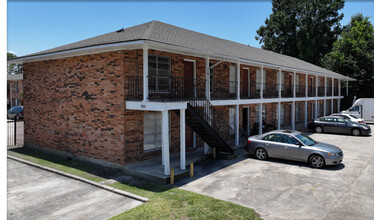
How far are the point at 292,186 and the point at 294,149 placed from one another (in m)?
3.04

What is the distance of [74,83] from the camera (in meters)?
13.0

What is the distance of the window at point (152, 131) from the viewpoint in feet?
39.3

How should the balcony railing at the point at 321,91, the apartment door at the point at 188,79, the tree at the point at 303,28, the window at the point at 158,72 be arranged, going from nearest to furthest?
the window at the point at 158,72
the apartment door at the point at 188,79
the balcony railing at the point at 321,91
the tree at the point at 303,28

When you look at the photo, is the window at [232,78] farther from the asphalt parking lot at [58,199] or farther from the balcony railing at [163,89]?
the asphalt parking lot at [58,199]

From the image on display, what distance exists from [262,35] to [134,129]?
43.4 metres

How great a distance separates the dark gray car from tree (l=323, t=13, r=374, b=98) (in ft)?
→ 65.9

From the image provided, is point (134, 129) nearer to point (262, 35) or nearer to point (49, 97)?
point (49, 97)

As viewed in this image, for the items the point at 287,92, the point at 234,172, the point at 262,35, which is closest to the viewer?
the point at 234,172

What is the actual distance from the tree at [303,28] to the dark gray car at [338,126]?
1040 inches

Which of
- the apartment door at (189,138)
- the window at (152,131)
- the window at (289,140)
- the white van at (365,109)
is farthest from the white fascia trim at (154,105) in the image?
the white van at (365,109)

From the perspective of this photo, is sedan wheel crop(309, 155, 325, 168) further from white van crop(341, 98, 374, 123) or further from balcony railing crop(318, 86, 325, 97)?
white van crop(341, 98, 374, 123)

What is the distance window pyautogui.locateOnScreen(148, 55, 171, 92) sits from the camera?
39.8ft

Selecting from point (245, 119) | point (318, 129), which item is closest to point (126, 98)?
point (245, 119)

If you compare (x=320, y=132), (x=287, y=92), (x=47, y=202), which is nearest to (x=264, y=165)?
(x=47, y=202)
